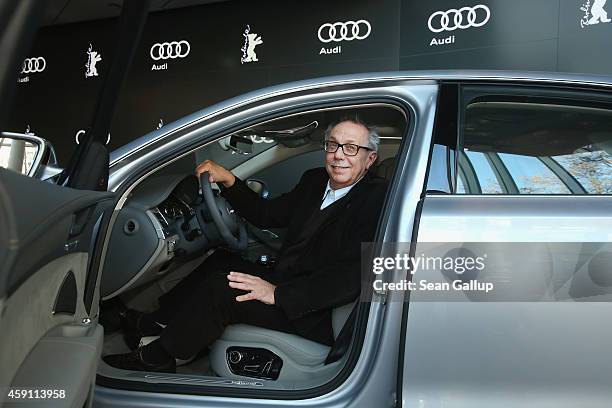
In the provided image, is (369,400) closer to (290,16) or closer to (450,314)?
(450,314)

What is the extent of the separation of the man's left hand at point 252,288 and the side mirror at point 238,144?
0.65 m

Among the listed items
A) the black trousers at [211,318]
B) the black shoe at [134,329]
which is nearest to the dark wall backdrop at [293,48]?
the black shoe at [134,329]

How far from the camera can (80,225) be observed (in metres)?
1.22

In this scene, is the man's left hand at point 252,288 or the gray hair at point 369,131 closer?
the man's left hand at point 252,288

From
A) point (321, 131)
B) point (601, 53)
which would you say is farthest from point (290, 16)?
point (321, 131)

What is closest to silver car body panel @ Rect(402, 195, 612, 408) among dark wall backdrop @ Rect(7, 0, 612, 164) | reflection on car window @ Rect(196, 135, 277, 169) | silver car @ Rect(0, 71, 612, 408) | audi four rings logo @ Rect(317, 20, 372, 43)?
silver car @ Rect(0, 71, 612, 408)

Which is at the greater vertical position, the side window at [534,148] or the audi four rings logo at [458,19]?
the audi four rings logo at [458,19]

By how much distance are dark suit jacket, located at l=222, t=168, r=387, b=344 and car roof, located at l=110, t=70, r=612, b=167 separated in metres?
0.42

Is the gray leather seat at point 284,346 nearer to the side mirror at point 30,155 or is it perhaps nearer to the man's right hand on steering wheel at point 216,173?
the man's right hand on steering wheel at point 216,173

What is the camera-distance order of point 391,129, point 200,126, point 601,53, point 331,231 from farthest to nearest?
point 601,53
point 391,129
point 331,231
point 200,126

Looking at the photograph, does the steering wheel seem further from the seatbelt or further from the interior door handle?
the interior door handle

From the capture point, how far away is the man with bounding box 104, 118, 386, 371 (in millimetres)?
1823

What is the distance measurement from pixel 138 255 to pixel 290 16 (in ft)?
15.9

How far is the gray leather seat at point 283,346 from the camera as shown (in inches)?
71.2
